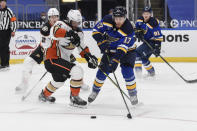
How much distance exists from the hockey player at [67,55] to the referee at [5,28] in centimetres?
323

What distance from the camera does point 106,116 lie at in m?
3.47

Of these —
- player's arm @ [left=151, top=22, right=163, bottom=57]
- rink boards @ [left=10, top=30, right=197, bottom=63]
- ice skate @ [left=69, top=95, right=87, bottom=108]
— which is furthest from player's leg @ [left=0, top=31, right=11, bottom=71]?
ice skate @ [left=69, top=95, right=87, bottom=108]

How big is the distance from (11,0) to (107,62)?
739 cm

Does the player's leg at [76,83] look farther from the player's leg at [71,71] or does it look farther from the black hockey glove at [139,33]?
the black hockey glove at [139,33]

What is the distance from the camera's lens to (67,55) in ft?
12.9

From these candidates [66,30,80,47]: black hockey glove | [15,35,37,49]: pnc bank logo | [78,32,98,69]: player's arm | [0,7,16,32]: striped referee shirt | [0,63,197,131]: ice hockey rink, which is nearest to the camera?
[0,63,197,131]: ice hockey rink

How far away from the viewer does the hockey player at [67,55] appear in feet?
12.0

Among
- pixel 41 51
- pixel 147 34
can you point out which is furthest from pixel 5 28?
pixel 147 34

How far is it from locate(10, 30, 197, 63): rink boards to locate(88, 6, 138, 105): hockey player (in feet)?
13.5

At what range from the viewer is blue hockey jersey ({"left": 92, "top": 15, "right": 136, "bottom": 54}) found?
3754mm

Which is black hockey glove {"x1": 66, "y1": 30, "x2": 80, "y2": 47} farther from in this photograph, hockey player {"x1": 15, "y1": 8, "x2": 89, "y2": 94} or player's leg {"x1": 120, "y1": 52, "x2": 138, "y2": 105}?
hockey player {"x1": 15, "y1": 8, "x2": 89, "y2": 94}

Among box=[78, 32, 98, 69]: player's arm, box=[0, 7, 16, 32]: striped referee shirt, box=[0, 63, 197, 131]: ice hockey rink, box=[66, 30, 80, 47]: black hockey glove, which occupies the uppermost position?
box=[0, 7, 16, 32]: striped referee shirt

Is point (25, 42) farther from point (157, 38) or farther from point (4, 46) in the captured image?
point (157, 38)

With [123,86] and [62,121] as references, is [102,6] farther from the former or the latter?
[62,121]
